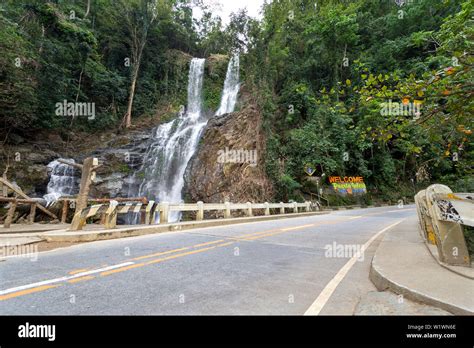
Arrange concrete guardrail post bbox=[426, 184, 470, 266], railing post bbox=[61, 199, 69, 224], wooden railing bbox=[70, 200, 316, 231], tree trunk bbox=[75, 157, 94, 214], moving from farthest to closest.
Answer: railing post bbox=[61, 199, 69, 224] → tree trunk bbox=[75, 157, 94, 214] → wooden railing bbox=[70, 200, 316, 231] → concrete guardrail post bbox=[426, 184, 470, 266]

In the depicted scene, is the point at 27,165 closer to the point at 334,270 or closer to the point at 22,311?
the point at 22,311

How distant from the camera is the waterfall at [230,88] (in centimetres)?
3244

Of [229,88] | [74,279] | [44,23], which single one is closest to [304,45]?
[229,88]

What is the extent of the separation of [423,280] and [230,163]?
61.2 ft

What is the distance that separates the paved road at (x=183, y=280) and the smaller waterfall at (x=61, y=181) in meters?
15.3

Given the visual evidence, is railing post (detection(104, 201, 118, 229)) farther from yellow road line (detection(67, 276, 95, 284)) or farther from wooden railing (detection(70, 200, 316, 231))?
yellow road line (detection(67, 276, 95, 284))

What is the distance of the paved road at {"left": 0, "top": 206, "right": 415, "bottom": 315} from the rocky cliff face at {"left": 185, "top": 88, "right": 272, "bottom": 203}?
14.2m

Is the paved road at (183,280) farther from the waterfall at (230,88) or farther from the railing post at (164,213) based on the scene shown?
the waterfall at (230,88)

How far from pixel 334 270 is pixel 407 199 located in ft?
126

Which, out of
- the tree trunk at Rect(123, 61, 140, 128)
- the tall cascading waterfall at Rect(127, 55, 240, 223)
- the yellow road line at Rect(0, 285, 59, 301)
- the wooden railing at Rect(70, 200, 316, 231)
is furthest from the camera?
the tree trunk at Rect(123, 61, 140, 128)

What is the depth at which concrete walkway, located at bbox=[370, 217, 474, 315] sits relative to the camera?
277cm

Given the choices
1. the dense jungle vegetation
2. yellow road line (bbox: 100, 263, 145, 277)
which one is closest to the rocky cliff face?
the dense jungle vegetation

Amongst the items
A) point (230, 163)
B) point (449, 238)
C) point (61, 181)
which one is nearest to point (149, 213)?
point (449, 238)

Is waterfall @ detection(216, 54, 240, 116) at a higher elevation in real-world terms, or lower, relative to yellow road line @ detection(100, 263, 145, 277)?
higher
